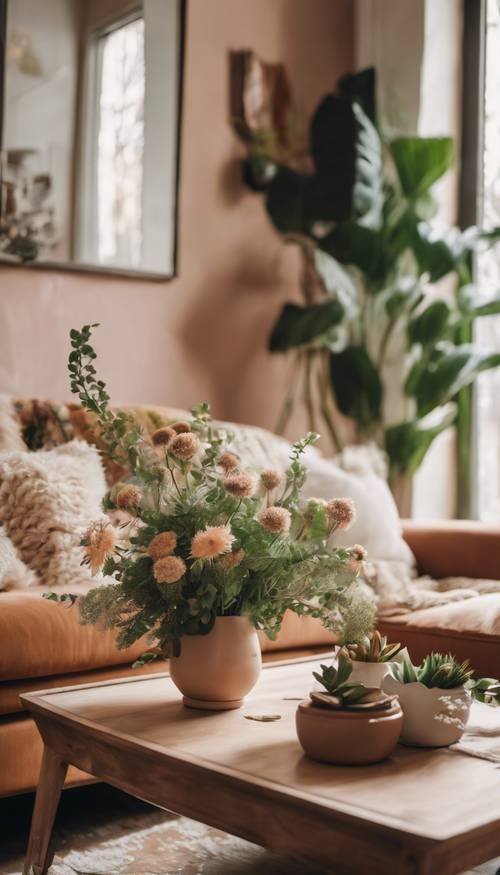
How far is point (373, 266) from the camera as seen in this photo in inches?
138

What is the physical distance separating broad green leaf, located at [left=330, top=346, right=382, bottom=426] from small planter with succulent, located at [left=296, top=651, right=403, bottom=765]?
7.68ft

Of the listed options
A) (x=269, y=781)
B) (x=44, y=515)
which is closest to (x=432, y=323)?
(x=44, y=515)

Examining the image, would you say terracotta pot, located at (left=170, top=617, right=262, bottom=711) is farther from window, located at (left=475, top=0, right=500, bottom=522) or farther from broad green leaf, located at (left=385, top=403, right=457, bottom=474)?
window, located at (left=475, top=0, right=500, bottom=522)

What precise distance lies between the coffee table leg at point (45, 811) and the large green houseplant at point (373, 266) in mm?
2138

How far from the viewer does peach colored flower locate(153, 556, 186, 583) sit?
4.62 feet

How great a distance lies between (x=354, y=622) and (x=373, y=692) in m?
0.19

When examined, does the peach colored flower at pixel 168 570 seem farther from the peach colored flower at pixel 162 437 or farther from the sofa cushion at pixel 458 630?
the sofa cushion at pixel 458 630

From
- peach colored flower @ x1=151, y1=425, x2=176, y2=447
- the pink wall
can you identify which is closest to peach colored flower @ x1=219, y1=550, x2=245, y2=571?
peach colored flower @ x1=151, y1=425, x2=176, y2=447

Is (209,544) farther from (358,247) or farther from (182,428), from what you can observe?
(358,247)

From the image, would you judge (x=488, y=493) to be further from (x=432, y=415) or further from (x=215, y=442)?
(x=215, y=442)

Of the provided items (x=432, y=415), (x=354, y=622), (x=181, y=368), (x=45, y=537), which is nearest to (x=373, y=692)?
(x=354, y=622)

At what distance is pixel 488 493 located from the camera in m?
3.86

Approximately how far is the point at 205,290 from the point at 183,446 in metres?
2.13

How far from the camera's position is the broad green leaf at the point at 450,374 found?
339 cm
